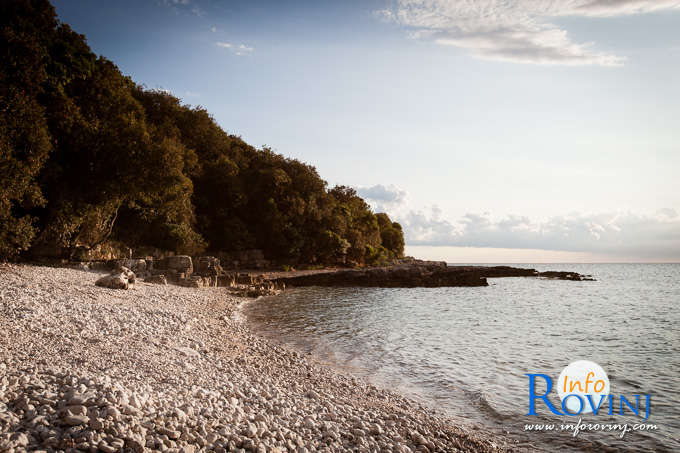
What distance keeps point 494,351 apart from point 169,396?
36.6 ft

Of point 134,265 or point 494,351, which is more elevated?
point 134,265

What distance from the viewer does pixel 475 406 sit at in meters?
8.45

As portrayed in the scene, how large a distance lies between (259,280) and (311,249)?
1785 centimetres

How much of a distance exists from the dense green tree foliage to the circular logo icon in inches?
941

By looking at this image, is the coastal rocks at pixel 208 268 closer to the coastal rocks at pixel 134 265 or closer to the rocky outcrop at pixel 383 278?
the coastal rocks at pixel 134 265

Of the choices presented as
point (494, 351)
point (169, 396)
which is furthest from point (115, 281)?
point (494, 351)

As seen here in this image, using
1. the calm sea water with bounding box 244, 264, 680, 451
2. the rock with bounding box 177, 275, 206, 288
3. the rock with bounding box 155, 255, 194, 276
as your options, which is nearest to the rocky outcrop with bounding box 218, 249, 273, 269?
the rock with bounding box 155, 255, 194, 276

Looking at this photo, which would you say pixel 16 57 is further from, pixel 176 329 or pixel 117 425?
pixel 117 425

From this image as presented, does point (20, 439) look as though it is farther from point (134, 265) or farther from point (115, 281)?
point (134, 265)

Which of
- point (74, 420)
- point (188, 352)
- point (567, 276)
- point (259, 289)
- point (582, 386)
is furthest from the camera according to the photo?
point (567, 276)

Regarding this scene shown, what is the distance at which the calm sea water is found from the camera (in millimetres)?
7797

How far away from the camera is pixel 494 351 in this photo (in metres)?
13.3

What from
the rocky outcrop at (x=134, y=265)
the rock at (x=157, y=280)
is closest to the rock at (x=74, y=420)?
the rock at (x=157, y=280)

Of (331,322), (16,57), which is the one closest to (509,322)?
(331,322)
